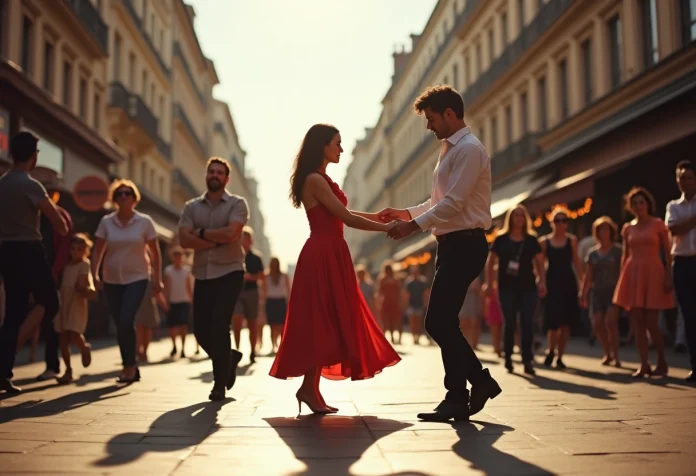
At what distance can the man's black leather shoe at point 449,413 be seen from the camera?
582 cm

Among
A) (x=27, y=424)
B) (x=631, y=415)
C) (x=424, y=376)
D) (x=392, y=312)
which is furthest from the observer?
(x=392, y=312)

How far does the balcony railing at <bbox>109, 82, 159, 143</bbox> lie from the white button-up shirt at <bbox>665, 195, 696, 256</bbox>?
23366mm

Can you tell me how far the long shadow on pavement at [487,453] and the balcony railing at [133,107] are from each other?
84.9 ft

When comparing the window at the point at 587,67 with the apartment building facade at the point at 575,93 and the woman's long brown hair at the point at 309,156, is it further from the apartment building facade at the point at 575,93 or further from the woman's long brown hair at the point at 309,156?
the woman's long brown hair at the point at 309,156

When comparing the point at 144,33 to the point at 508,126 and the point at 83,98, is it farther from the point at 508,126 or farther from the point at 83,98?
the point at 508,126

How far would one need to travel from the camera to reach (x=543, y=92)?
29.4 m

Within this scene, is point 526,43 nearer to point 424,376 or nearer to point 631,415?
point 424,376

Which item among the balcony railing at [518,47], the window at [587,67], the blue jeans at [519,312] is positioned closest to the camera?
the blue jeans at [519,312]

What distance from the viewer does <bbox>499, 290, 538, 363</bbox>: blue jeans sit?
10328 mm

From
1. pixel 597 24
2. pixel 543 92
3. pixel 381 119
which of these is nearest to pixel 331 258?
pixel 597 24

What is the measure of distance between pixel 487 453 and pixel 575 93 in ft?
71.0

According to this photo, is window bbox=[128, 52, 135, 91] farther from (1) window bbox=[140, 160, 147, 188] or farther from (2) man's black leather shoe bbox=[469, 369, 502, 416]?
(2) man's black leather shoe bbox=[469, 369, 502, 416]

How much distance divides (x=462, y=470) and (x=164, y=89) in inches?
1598

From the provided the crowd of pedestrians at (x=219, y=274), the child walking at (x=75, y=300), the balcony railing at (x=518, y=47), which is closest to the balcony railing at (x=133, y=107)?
the balcony railing at (x=518, y=47)
